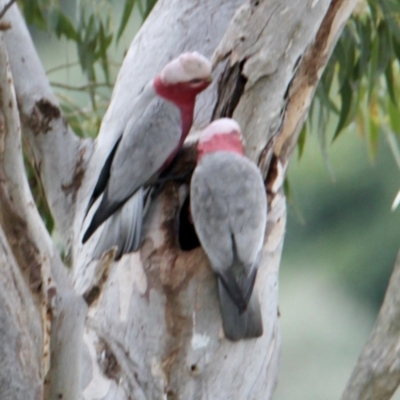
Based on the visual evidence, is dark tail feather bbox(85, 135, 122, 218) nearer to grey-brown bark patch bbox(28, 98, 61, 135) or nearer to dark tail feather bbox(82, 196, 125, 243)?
dark tail feather bbox(82, 196, 125, 243)

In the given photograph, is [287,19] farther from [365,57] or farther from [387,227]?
[387,227]

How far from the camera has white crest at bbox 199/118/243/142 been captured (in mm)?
1363

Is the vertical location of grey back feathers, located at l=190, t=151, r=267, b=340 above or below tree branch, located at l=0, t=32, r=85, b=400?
below

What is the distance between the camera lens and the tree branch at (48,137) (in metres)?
1.61

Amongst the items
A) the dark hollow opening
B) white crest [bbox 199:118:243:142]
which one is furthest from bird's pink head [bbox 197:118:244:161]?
the dark hollow opening

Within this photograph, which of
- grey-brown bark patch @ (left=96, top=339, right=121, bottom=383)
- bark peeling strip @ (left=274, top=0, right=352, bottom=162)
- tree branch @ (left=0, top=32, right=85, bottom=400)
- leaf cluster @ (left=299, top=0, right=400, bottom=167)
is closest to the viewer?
tree branch @ (left=0, top=32, right=85, bottom=400)

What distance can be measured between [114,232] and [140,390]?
29 centimetres

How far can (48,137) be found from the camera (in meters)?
1.62

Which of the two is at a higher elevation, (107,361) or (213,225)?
(213,225)

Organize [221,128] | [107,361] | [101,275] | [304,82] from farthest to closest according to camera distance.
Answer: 1. [304,82]
2. [221,128]
3. [107,361]
4. [101,275]

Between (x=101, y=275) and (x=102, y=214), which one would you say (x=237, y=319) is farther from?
(x=101, y=275)

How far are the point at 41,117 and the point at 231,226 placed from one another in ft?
1.80

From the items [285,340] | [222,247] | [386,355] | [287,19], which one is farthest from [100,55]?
[285,340]

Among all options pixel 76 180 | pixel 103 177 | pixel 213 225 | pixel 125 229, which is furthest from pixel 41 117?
pixel 213 225
